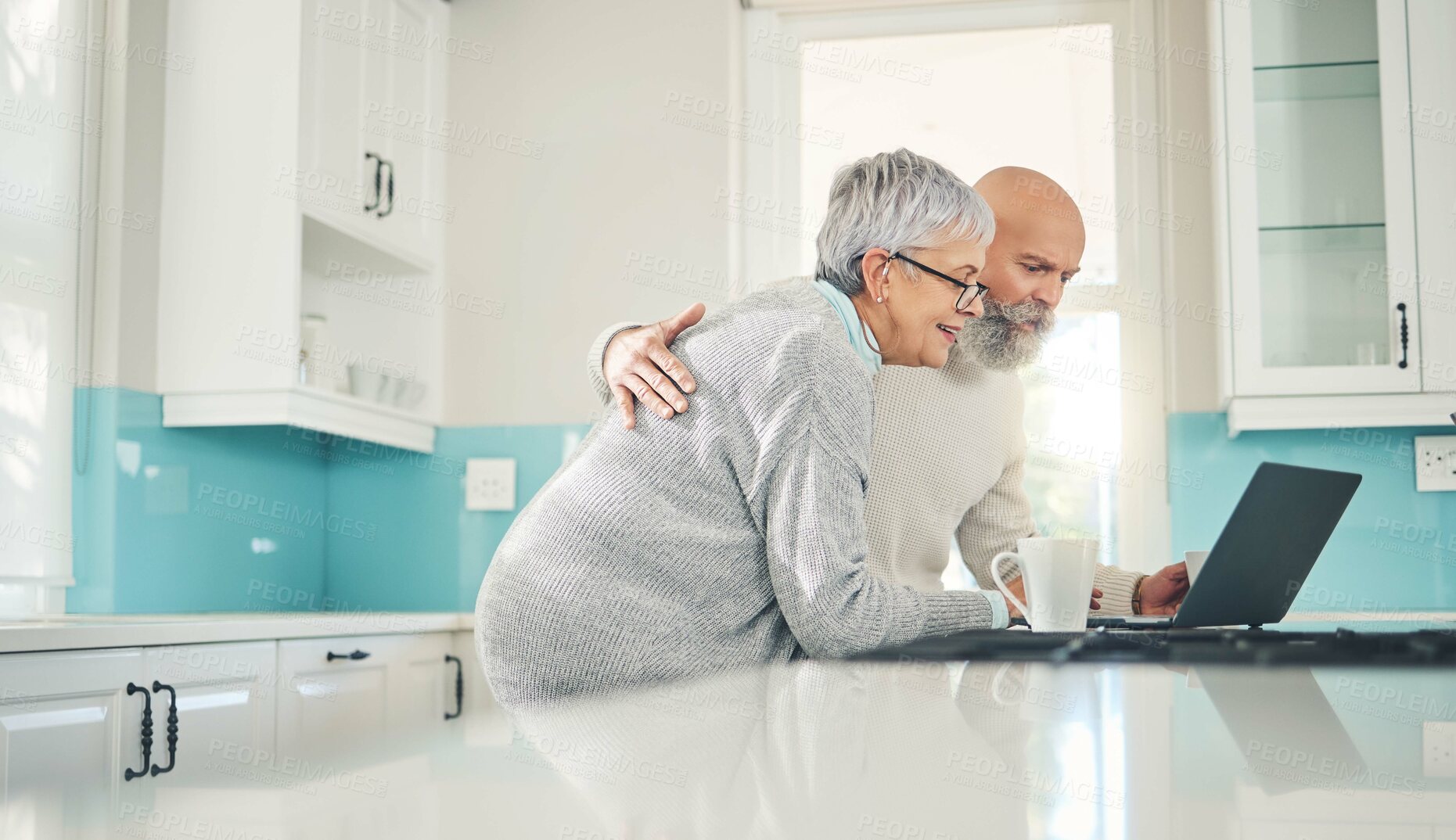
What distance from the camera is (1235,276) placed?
263cm

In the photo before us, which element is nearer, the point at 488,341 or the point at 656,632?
the point at 656,632

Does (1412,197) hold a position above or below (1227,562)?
above

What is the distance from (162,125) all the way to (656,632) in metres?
2.05

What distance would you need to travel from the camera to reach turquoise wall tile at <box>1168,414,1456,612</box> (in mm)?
2777

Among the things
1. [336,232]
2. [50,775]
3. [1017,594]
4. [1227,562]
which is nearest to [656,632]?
[1227,562]

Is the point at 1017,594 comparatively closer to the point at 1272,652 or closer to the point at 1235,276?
the point at 1272,652

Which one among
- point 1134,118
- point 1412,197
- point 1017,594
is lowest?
point 1017,594

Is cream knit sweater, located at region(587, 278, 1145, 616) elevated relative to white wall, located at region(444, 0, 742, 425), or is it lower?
lower

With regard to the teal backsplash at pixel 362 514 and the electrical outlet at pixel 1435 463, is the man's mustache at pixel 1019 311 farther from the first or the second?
the electrical outlet at pixel 1435 463

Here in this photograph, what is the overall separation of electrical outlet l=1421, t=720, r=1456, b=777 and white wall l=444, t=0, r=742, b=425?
8.76 feet

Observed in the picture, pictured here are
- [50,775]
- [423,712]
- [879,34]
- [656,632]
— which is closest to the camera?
[656,632]

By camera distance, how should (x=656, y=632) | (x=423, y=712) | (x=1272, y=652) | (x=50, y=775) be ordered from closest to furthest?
1. (x=1272, y=652)
2. (x=656, y=632)
3. (x=50, y=775)
4. (x=423, y=712)

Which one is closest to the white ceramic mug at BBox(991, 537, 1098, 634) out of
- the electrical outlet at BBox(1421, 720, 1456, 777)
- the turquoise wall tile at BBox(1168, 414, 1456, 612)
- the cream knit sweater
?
the cream knit sweater

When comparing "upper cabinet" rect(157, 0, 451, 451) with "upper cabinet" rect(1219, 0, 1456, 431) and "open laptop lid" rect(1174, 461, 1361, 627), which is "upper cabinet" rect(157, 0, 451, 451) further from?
"upper cabinet" rect(1219, 0, 1456, 431)
